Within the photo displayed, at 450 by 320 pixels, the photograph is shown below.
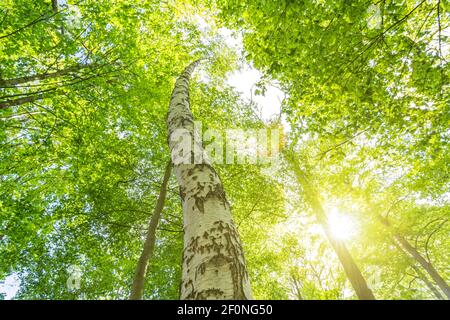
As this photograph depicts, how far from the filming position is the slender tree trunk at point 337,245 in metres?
7.45

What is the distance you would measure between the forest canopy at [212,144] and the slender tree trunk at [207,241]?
0.04 ft

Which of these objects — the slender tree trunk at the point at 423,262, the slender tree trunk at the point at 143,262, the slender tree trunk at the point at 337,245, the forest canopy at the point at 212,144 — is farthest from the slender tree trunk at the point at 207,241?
the slender tree trunk at the point at 423,262

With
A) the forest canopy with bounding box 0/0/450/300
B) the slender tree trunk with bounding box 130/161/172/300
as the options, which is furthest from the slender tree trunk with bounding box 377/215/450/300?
the slender tree trunk with bounding box 130/161/172/300

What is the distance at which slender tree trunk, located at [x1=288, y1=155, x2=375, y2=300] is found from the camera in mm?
7453

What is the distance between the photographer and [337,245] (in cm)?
881

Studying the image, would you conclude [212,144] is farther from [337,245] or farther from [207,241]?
[207,241]

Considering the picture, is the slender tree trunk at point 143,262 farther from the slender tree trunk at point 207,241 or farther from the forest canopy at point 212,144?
the slender tree trunk at point 207,241

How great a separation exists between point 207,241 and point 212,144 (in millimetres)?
8503

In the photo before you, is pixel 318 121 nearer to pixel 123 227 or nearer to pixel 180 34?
pixel 180 34

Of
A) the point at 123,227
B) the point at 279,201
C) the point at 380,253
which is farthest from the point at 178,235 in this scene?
the point at 380,253

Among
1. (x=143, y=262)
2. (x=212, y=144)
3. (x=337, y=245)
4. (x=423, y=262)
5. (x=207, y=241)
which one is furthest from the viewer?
(x=423, y=262)

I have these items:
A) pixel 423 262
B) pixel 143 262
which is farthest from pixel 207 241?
pixel 423 262

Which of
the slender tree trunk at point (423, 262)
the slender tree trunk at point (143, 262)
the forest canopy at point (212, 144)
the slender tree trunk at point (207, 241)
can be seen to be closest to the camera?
the slender tree trunk at point (207, 241)
